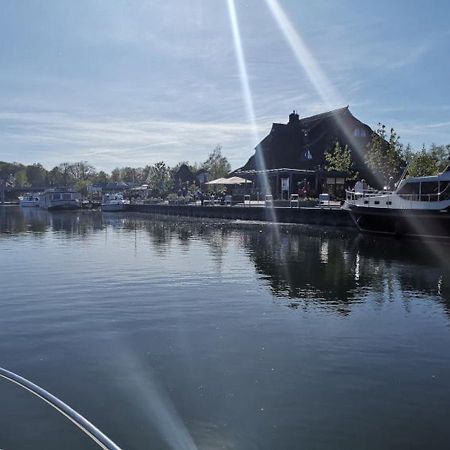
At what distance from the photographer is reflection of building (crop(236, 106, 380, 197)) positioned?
179 feet

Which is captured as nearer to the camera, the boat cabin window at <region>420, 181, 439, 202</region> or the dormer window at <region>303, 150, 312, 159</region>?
the boat cabin window at <region>420, 181, 439, 202</region>

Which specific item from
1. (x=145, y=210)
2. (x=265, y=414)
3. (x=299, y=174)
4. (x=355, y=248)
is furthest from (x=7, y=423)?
(x=145, y=210)

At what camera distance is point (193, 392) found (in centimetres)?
720

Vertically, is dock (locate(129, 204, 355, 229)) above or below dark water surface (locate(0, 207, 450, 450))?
above

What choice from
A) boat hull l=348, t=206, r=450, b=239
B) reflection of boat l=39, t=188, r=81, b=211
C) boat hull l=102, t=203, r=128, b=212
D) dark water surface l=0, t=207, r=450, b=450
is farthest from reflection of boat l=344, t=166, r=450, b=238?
reflection of boat l=39, t=188, r=81, b=211

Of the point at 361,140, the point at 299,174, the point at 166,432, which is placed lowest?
the point at 166,432

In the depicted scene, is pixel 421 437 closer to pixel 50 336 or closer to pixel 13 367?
pixel 13 367

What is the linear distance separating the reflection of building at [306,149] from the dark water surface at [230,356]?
120 ft

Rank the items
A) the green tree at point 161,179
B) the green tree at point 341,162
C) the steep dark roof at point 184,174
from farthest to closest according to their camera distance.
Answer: the steep dark roof at point 184,174
the green tree at point 161,179
the green tree at point 341,162

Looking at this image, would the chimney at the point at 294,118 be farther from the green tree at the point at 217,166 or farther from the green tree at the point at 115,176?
the green tree at the point at 115,176

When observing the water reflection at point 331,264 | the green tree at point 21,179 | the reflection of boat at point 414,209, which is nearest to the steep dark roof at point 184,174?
the green tree at point 21,179

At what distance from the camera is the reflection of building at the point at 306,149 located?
179 ft

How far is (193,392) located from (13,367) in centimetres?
311

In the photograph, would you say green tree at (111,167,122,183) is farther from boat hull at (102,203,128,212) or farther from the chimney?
the chimney
